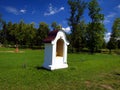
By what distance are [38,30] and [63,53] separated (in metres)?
56.4

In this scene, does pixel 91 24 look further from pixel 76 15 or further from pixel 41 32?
pixel 41 32

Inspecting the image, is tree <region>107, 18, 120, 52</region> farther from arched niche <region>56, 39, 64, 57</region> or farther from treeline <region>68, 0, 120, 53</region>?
arched niche <region>56, 39, 64, 57</region>

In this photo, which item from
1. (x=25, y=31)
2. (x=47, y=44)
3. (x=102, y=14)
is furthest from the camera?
(x=25, y=31)

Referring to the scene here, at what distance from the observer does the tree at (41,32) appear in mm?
68750

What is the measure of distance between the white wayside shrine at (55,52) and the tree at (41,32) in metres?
53.8

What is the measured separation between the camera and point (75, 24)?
47.6 m

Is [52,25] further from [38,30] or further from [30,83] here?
[30,83]

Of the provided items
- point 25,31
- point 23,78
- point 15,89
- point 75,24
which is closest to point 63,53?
point 23,78

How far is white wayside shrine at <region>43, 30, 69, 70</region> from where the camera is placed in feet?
44.6

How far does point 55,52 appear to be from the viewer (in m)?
13.8

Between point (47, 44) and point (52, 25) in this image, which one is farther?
point (52, 25)

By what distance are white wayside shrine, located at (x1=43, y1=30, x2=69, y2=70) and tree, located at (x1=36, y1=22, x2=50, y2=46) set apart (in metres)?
53.8

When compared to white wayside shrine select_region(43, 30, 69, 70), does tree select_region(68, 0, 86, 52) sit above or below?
above

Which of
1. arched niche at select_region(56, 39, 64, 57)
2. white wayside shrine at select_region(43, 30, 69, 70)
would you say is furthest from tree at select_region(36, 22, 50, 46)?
white wayside shrine at select_region(43, 30, 69, 70)
